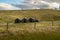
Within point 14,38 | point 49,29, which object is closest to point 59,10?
point 49,29

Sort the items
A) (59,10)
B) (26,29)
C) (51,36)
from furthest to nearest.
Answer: (59,10) < (26,29) < (51,36)

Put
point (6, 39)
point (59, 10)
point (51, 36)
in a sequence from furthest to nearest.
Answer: point (59, 10) → point (51, 36) → point (6, 39)

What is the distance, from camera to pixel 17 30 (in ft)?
195

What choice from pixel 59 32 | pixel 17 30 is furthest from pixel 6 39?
pixel 59 32

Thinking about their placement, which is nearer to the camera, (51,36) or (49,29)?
(51,36)

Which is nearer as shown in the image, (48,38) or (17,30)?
(48,38)

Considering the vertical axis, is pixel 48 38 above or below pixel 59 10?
below

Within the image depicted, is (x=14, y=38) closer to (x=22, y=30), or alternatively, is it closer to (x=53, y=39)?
(x=22, y=30)

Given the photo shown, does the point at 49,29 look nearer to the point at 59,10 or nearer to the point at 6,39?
the point at 6,39

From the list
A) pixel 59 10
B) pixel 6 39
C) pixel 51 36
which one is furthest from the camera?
pixel 59 10

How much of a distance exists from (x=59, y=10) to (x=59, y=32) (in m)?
78.6

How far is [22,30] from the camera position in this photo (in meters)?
59.6

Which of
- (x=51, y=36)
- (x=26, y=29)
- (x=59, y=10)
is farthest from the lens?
(x=59, y=10)

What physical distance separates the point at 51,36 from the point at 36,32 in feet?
14.1
